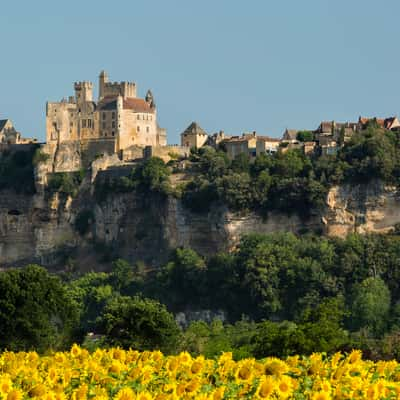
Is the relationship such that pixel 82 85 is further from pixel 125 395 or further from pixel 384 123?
pixel 125 395

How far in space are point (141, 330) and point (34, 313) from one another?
17.4ft

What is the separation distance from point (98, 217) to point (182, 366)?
69147mm

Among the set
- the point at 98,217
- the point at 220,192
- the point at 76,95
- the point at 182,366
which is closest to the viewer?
the point at 182,366

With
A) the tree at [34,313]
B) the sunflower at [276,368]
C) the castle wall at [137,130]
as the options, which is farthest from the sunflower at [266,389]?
the castle wall at [137,130]

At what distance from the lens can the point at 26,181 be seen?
97.6 meters

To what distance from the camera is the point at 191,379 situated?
2453 cm

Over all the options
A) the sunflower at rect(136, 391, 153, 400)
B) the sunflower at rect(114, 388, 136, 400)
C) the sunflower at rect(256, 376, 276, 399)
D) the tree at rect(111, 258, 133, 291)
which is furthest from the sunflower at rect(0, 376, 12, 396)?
the tree at rect(111, 258, 133, 291)

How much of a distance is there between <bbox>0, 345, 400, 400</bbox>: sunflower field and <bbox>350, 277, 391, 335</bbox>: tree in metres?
47.0

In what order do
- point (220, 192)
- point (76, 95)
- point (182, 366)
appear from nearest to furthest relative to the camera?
1. point (182, 366)
2. point (220, 192)
3. point (76, 95)

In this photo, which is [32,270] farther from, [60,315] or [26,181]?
[26,181]

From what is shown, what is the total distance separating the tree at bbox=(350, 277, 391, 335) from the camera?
74438 mm

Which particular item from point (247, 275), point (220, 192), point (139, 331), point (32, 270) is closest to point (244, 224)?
point (220, 192)

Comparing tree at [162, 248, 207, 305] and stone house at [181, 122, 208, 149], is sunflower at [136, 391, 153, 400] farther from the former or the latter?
stone house at [181, 122, 208, 149]

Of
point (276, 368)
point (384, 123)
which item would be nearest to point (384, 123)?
point (384, 123)
